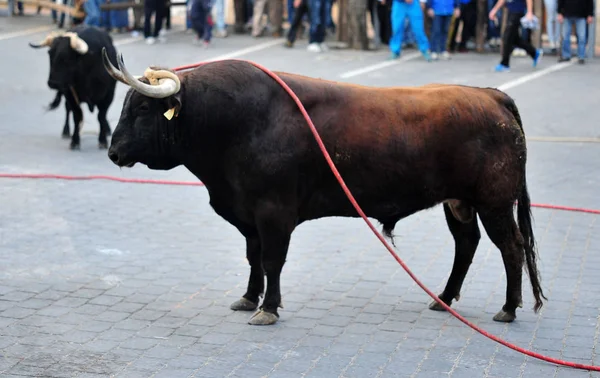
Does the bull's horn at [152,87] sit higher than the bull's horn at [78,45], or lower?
higher

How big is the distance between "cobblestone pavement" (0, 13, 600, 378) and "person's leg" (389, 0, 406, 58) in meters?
6.75

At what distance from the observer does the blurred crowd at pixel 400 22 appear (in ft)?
61.3

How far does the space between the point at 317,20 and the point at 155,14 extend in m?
3.53

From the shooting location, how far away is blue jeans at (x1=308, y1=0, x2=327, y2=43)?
68.6 ft

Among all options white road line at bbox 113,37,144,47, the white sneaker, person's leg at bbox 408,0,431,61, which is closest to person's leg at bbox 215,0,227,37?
white road line at bbox 113,37,144,47

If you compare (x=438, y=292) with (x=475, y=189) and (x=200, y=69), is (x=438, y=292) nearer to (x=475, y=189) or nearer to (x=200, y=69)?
(x=475, y=189)

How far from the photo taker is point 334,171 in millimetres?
7230

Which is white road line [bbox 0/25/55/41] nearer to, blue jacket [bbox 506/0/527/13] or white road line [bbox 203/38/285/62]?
white road line [bbox 203/38/285/62]

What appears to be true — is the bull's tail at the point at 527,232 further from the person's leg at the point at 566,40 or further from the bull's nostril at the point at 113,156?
the person's leg at the point at 566,40

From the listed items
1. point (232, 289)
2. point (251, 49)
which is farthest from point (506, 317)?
point (251, 49)

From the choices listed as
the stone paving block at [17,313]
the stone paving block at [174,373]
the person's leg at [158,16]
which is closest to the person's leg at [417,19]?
the person's leg at [158,16]

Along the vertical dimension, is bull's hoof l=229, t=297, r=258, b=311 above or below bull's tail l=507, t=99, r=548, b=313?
below

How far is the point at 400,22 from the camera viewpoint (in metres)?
19.6

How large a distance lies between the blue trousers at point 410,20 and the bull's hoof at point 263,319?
499 inches
